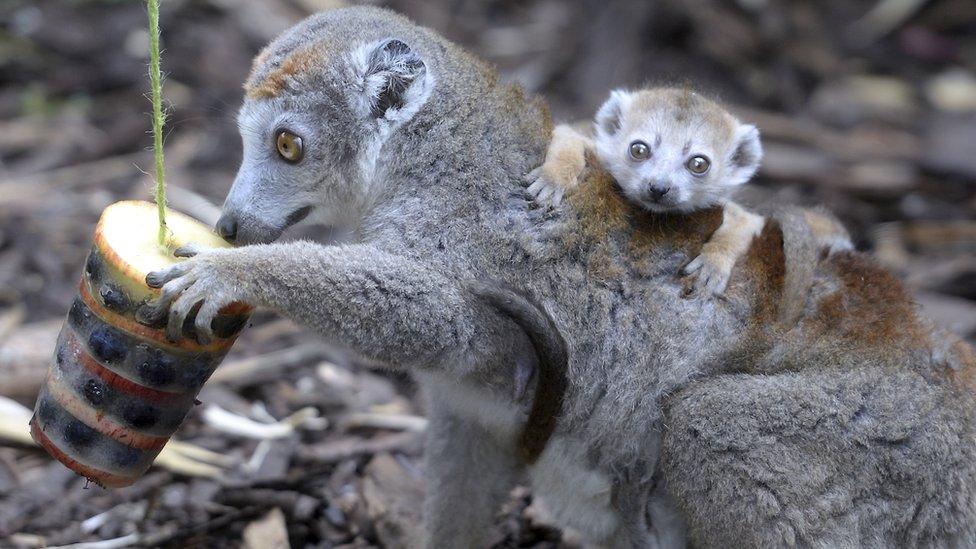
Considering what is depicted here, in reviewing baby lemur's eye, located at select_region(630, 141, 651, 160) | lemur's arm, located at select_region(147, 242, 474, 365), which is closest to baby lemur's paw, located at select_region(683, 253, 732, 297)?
baby lemur's eye, located at select_region(630, 141, 651, 160)

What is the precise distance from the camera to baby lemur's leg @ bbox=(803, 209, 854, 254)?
7001 mm

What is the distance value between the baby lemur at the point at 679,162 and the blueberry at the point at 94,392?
2709mm

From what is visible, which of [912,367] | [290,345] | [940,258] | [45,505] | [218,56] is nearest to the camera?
[912,367]

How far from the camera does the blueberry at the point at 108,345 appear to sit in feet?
17.6

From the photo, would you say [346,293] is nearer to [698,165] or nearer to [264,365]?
[698,165]

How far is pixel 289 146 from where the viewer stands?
6.49 meters

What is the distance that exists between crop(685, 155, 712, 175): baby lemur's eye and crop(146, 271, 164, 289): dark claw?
332cm

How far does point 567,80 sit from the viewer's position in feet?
44.8

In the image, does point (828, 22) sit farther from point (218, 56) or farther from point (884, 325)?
point (884, 325)

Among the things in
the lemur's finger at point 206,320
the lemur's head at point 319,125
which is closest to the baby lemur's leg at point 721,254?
the lemur's head at point 319,125

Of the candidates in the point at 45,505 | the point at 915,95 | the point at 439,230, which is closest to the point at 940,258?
the point at 915,95

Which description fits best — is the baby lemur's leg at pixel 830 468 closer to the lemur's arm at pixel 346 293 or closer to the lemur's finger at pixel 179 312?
the lemur's arm at pixel 346 293

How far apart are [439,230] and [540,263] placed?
2.10 ft

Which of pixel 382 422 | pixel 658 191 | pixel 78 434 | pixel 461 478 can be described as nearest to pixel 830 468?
pixel 658 191
